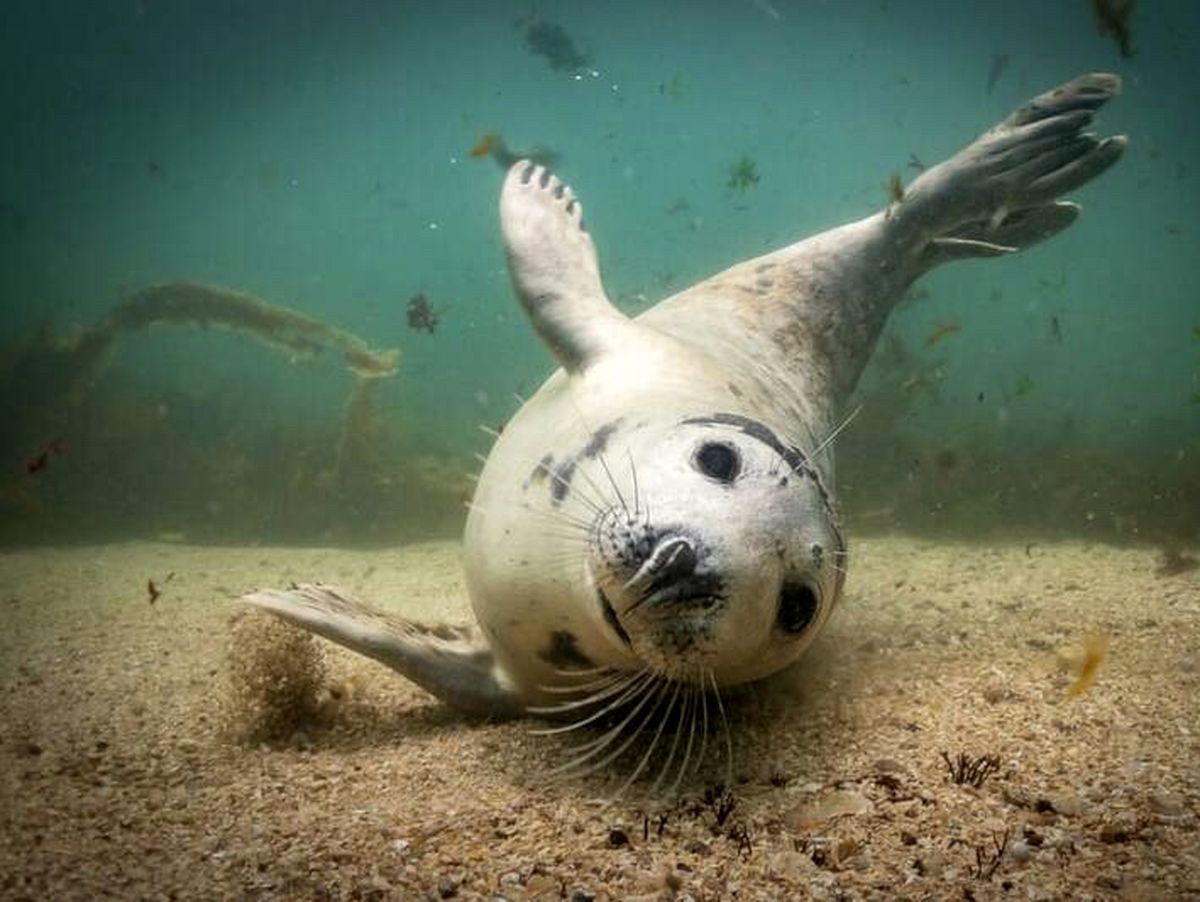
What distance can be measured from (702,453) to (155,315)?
10975mm

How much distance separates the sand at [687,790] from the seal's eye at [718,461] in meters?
0.99

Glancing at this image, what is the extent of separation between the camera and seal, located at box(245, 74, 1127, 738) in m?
2.58

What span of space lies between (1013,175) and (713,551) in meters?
4.49

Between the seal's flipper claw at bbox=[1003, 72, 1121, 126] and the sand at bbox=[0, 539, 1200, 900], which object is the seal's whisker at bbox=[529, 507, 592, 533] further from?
the seal's flipper claw at bbox=[1003, 72, 1121, 126]

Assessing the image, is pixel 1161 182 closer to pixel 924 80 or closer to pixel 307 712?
pixel 924 80

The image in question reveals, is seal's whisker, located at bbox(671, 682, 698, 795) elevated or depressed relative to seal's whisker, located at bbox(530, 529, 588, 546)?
depressed

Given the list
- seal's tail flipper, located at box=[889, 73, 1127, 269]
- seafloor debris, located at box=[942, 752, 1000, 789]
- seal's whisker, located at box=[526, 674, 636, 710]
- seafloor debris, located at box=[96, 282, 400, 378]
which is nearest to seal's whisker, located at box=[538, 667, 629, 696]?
seal's whisker, located at box=[526, 674, 636, 710]

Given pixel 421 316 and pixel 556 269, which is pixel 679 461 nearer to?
pixel 556 269

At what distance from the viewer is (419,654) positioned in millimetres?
3688

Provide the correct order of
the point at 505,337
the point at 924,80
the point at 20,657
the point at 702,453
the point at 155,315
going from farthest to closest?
the point at 505,337, the point at 924,80, the point at 155,315, the point at 20,657, the point at 702,453

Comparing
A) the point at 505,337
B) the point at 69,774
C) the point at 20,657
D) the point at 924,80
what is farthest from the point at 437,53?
the point at 505,337

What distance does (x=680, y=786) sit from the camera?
117 inches

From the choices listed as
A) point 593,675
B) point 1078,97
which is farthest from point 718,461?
point 1078,97

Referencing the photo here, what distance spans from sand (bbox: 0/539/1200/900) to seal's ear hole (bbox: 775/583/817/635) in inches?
19.8
